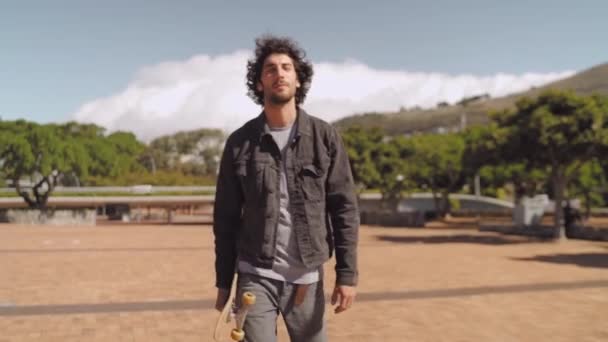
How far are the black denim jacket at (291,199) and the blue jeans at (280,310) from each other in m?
0.09

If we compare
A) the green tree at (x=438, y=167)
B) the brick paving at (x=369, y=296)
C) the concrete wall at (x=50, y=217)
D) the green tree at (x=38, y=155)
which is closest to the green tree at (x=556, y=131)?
the brick paving at (x=369, y=296)

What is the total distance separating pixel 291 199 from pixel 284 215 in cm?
8

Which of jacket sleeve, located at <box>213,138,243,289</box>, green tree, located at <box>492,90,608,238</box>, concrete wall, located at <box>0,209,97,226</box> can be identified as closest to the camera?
jacket sleeve, located at <box>213,138,243,289</box>

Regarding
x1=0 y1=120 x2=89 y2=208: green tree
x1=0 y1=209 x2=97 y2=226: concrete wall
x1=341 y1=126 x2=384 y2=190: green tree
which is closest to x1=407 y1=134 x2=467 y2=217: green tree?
x1=341 y1=126 x2=384 y2=190: green tree

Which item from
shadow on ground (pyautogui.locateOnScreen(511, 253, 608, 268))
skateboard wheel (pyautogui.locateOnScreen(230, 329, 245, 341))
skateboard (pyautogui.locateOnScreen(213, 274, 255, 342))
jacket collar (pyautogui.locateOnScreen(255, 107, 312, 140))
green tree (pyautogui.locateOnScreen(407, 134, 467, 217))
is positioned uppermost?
green tree (pyautogui.locateOnScreen(407, 134, 467, 217))

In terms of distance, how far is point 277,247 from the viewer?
285 cm

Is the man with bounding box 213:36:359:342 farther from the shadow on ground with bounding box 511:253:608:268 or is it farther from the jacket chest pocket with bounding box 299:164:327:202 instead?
the shadow on ground with bounding box 511:253:608:268

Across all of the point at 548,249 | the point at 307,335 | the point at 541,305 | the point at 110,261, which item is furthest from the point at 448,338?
the point at 548,249

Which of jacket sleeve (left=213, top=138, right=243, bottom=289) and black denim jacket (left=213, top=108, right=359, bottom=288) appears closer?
black denim jacket (left=213, top=108, right=359, bottom=288)

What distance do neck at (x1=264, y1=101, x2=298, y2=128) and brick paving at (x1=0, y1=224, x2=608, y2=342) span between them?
2.52 m

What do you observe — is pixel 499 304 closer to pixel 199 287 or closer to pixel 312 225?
pixel 199 287

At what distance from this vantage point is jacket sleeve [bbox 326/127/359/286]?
2.87 metres

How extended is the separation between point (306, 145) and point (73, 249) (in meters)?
16.3

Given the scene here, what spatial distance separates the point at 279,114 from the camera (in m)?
2.96
